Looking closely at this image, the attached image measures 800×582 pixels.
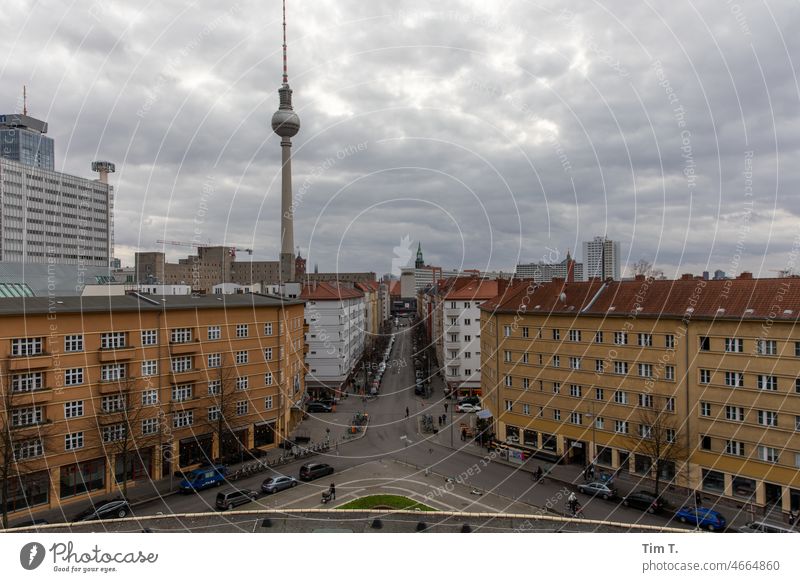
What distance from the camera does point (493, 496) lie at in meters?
22.3

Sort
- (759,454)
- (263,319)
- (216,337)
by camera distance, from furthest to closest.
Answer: (263,319)
(216,337)
(759,454)

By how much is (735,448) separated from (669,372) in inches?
154

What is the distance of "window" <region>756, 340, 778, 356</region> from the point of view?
814 inches

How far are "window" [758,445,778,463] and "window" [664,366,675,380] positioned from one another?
4205 mm

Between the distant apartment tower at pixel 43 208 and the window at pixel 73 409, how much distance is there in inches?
2641

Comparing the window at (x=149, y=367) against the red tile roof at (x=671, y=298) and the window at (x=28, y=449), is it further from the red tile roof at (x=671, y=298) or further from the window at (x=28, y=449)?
the red tile roof at (x=671, y=298)

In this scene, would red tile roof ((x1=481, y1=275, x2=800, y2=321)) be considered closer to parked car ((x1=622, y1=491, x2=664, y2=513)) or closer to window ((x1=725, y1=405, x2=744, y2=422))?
window ((x1=725, y1=405, x2=744, y2=422))

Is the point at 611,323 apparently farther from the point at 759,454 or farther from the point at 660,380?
the point at 759,454

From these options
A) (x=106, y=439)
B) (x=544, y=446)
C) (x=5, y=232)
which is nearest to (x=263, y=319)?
(x=106, y=439)

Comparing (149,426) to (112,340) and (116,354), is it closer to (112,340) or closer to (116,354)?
(116,354)

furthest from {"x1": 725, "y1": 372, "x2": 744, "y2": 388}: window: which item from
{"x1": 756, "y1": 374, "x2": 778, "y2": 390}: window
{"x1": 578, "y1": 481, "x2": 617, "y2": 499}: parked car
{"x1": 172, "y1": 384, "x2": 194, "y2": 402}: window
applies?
{"x1": 172, "y1": 384, "x2": 194, "y2": 402}: window

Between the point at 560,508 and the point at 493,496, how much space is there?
2813 millimetres

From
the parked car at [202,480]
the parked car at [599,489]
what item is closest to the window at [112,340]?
the parked car at [202,480]
